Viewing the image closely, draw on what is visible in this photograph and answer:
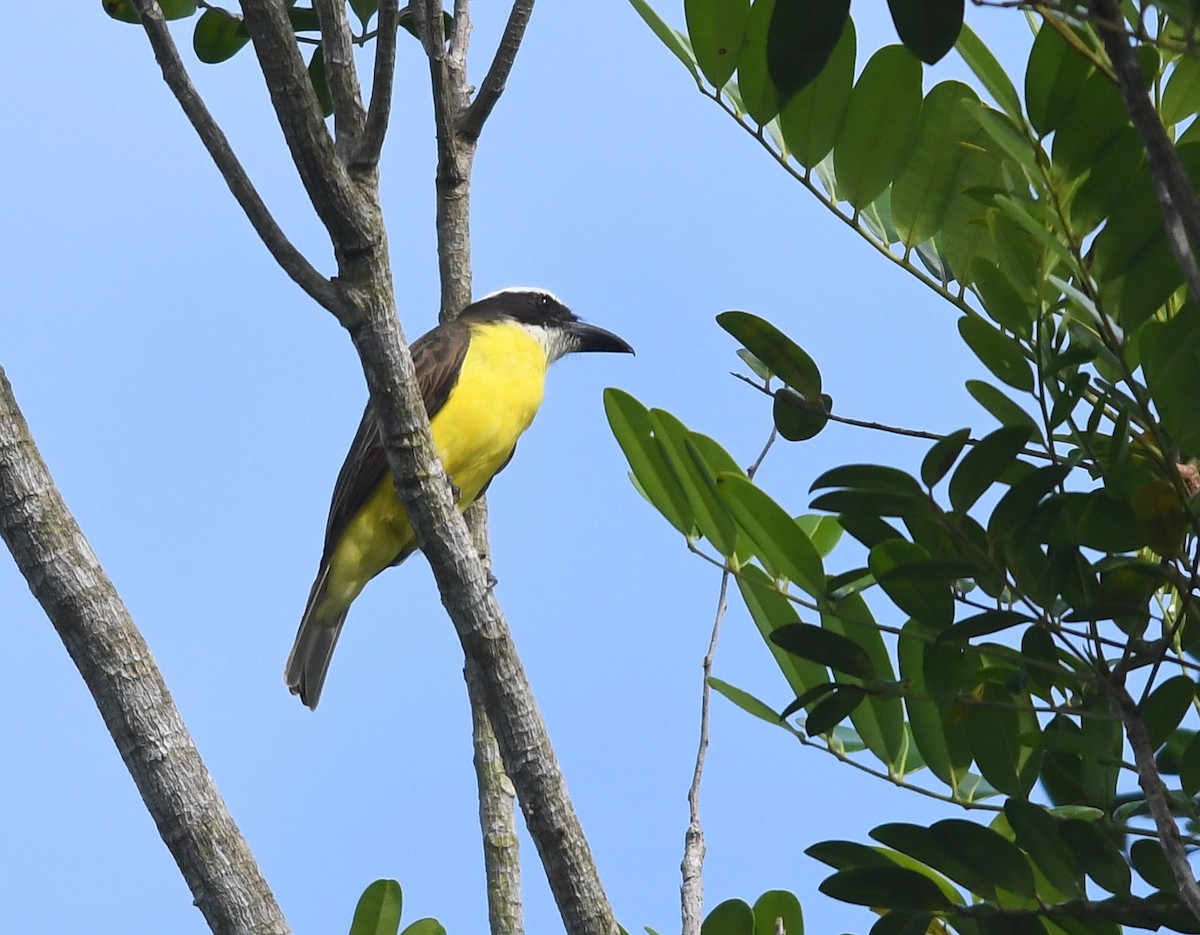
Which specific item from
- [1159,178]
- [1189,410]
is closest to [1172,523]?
[1189,410]

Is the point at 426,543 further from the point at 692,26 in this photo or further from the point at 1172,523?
the point at 1172,523

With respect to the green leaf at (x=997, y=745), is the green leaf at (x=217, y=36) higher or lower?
higher

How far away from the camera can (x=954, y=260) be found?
1812 mm

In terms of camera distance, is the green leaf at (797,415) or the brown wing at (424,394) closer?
the green leaf at (797,415)

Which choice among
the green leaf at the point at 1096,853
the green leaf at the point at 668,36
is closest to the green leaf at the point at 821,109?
the green leaf at the point at 668,36

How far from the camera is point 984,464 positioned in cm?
138

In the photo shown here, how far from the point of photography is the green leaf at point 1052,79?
4.82 feet

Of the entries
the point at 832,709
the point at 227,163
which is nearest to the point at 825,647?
the point at 832,709

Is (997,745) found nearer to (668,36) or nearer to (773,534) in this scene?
(773,534)

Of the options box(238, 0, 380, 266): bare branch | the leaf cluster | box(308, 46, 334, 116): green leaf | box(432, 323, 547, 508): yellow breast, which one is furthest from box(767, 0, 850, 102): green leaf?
box(432, 323, 547, 508): yellow breast

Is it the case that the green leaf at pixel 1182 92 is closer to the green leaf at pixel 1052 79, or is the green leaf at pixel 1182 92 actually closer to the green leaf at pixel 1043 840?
the green leaf at pixel 1052 79

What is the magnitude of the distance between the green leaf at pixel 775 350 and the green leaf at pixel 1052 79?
351 mm

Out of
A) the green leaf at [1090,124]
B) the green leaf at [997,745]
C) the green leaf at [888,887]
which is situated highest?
the green leaf at [1090,124]

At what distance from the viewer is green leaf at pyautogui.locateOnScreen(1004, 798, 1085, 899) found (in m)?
1.43
